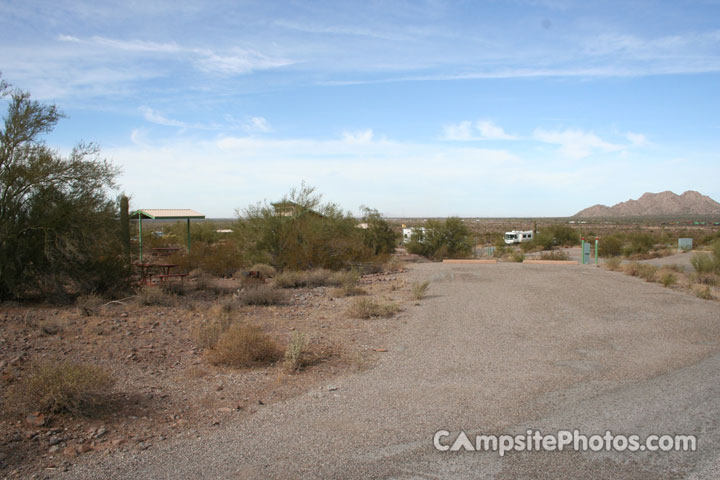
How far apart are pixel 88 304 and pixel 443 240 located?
3227 centimetres

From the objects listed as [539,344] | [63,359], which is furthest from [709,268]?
[63,359]

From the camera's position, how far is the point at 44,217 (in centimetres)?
1385

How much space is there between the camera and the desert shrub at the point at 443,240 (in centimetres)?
4188

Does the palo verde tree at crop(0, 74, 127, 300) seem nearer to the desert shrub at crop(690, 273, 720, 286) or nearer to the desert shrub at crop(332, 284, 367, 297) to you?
the desert shrub at crop(332, 284, 367, 297)

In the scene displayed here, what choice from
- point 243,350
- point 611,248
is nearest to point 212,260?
point 243,350

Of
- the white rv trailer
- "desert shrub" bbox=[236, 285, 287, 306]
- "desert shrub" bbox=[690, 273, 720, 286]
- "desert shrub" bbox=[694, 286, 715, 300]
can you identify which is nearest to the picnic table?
"desert shrub" bbox=[236, 285, 287, 306]

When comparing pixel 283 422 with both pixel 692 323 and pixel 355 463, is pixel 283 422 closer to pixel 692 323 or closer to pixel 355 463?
pixel 355 463

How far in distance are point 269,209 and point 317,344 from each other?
633 inches

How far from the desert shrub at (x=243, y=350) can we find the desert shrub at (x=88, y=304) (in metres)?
4.82

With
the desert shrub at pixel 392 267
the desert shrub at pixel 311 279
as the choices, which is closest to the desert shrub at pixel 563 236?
the desert shrub at pixel 392 267

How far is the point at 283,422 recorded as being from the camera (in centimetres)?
618

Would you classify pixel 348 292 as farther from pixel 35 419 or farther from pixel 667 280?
pixel 35 419

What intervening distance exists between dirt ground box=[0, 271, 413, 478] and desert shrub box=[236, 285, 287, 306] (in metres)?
0.39

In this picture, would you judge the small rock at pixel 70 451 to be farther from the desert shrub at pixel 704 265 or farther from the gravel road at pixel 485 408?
the desert shrub at pixel 704 265
